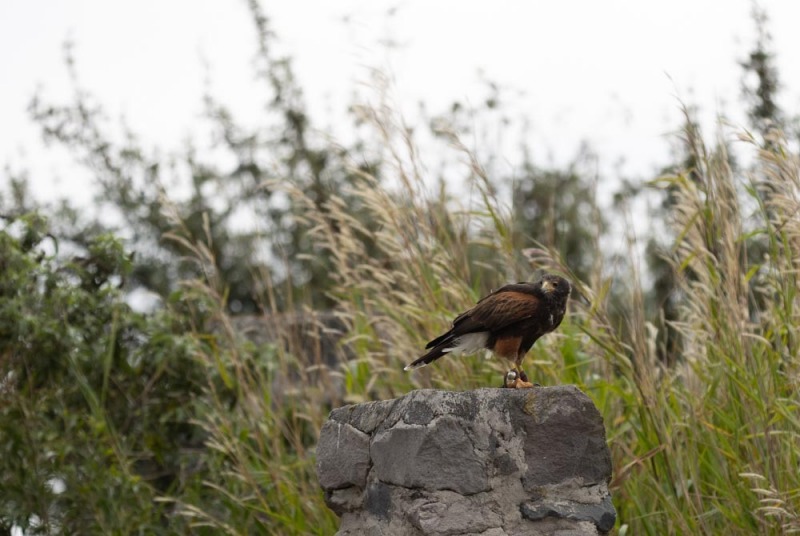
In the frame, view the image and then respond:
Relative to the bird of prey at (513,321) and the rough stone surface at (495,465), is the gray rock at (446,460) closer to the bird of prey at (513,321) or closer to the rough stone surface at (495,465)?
the rough stone surface at (495,465)

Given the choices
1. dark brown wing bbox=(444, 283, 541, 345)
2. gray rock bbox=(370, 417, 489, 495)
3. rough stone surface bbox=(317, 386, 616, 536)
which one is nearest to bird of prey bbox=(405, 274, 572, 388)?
dark brown wing bbox=(444, 283, 541, 345)

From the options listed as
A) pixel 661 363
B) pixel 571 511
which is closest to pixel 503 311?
pixel 571 511

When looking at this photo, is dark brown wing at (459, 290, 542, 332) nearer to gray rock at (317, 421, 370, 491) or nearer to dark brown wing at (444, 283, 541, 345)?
dark brown wing at (444, 283, 541, 345)

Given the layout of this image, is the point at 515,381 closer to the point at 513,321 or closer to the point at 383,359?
the point at 513,321

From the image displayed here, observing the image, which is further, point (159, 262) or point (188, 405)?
point (159, 262)

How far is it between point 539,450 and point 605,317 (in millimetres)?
738

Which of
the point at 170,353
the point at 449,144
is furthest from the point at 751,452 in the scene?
the point at 170,353

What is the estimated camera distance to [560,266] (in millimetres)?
3441

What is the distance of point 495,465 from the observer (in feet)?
9.04

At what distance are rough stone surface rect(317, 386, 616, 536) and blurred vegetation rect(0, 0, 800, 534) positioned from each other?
47cm

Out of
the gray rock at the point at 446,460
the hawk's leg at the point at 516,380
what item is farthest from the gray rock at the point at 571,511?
the hawk's leg at the point at 516,380

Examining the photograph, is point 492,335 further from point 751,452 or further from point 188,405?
point 188,405

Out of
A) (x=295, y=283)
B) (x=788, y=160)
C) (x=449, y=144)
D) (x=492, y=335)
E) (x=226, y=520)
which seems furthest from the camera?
(x=295, y=283)

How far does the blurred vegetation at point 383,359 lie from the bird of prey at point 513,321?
377 mm
